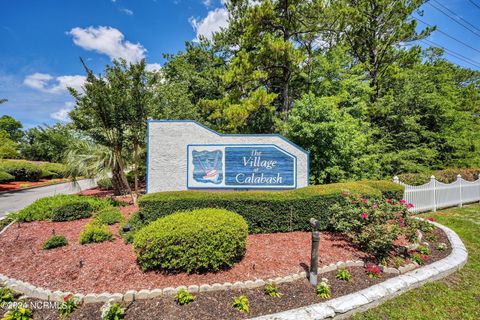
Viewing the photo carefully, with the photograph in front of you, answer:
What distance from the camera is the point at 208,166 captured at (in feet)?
22.0

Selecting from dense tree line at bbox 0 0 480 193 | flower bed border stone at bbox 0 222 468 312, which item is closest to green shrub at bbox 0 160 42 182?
dense tree line at bbox 0 0 480 193

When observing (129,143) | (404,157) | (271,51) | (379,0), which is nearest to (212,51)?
(271,51)

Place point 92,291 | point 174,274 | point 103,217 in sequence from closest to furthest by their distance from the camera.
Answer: point 92,291
point 174,274
point 103,217

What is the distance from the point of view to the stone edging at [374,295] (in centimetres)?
245

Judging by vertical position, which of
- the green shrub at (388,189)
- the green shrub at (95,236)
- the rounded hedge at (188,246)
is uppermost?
the green shrub at (388,189)

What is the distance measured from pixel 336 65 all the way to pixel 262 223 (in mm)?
10337

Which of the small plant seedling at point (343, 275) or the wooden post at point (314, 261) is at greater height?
the wooden post at point (314, 261)

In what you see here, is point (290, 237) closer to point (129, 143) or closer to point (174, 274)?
point (174, 274)

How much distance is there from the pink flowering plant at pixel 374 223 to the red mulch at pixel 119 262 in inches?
10.8

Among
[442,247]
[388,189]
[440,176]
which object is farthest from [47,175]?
[440,176]

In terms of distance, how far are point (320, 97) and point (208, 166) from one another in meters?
7.11

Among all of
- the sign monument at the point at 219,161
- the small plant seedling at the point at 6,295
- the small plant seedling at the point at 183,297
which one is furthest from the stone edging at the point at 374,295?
the sign monument at the point at 219,161

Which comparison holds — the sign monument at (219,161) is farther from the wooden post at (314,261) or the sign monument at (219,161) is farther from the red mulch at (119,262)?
the wooden post at (314,261)

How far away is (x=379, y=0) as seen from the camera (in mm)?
12648
